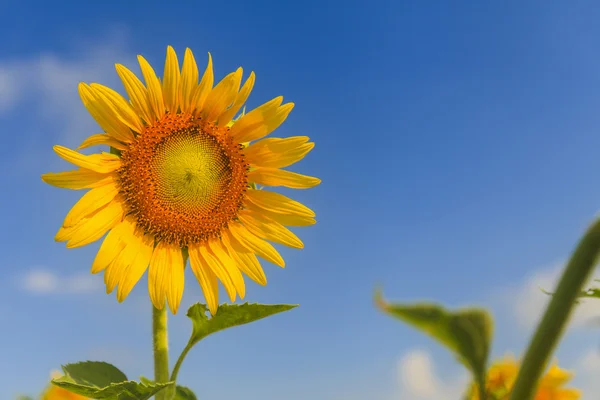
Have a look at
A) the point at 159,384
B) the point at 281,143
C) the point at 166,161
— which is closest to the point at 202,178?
the point at 166,161

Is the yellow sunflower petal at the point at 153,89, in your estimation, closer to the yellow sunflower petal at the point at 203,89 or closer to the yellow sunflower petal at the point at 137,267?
the yellow sunflower petal at the point at 203,89

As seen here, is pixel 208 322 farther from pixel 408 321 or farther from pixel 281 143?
pixel 408 321

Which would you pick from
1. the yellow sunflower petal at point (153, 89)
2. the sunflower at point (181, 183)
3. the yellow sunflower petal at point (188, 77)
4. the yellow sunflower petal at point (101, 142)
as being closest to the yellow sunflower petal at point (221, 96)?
the sunflower at point (181, 183)

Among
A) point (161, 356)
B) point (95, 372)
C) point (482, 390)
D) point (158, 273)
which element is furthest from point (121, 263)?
point (482, 390)

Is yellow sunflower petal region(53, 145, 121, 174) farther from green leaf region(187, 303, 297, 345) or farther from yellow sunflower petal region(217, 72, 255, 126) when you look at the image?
green leaf region(187, 303, 297, 345)

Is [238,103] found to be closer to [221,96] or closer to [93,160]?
[221,96]
